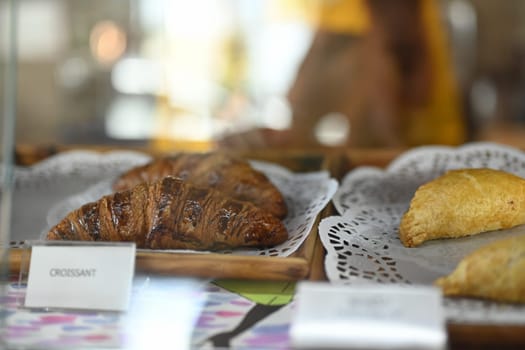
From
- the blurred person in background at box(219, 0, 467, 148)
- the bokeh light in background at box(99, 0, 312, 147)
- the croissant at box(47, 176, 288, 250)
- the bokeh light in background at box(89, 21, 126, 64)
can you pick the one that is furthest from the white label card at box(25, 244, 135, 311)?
the bokeh light in background at box(89, 21, 126, 64)

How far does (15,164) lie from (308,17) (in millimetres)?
1105

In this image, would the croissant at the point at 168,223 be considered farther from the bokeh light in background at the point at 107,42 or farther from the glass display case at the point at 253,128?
the bokeh light in background at the point at 107,42

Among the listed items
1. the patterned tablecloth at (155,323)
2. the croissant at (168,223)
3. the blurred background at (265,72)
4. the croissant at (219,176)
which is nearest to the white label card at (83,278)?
the patterned tablecloth at (155,323)

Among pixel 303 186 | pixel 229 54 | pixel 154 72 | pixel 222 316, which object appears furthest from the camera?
pixel 154 72

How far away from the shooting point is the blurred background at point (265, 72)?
157 centimetres

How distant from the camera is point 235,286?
0.68 meters

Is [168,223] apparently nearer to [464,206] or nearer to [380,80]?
[464,206]

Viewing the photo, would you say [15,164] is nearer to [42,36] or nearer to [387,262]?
[387,262]

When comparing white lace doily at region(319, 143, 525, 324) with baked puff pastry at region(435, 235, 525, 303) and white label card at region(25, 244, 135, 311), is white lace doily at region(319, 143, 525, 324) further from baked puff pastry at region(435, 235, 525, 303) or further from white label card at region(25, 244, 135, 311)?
white label card at region(25, 244, 135, 311)

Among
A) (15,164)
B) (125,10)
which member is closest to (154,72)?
(125,10)

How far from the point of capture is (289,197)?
95 centimetres

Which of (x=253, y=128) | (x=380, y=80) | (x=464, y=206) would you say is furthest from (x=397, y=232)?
(x=380, y=80)

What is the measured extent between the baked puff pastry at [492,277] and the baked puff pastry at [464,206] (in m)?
0.13

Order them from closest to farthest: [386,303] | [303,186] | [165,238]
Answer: [386,303] < [165,238] < [303,186]
